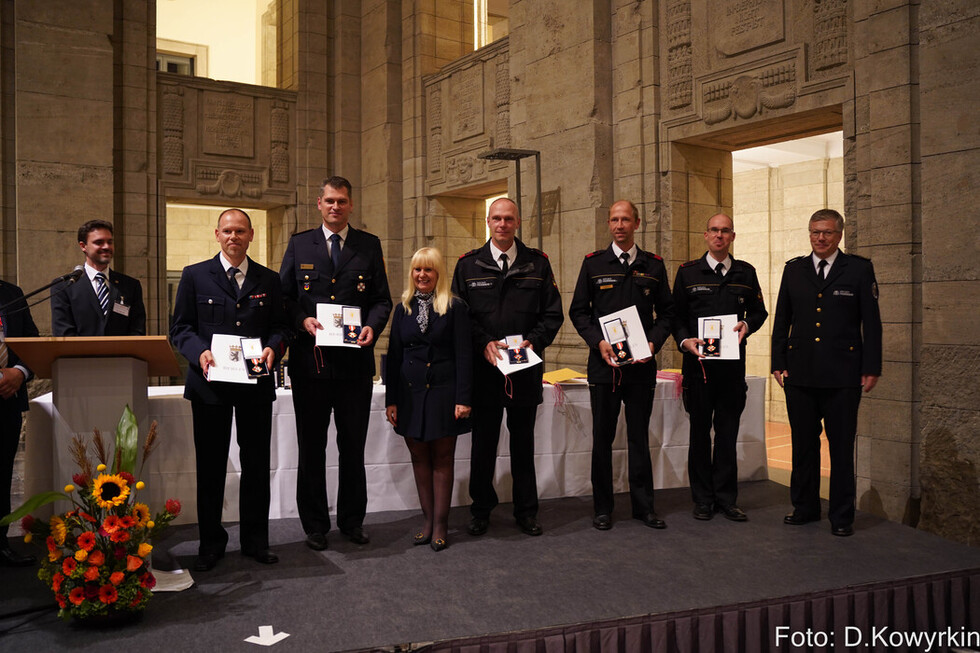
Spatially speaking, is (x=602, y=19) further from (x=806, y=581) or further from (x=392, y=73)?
(x=806, y=581)

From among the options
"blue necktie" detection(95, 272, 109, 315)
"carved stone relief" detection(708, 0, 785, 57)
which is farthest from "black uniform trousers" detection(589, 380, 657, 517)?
"carved stone relief" detection(708, 0, 785, 57)

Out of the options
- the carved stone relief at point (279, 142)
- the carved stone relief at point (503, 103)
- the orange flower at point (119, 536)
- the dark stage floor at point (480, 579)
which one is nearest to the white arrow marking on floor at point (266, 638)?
the dark stage floor at point (480, 579)

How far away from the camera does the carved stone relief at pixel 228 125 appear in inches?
403

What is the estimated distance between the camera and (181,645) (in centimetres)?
279

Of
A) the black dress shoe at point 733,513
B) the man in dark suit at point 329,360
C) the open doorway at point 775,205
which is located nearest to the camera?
the man in dark suit at point 329,360

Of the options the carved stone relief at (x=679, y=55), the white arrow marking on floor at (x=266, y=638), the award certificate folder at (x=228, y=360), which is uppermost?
the carved stone relief at (x=679, y=55)

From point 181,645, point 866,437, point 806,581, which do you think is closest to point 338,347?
point 181,645

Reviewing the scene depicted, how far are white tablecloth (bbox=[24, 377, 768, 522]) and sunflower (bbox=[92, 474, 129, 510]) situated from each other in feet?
3.00

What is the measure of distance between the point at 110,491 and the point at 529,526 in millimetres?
2130

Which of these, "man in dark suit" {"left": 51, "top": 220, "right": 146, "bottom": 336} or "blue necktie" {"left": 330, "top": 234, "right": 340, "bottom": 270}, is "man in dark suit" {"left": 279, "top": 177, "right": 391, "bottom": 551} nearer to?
"blue necktie" {"left": 330, "top": 234, "right": 340, "bottom": 270}

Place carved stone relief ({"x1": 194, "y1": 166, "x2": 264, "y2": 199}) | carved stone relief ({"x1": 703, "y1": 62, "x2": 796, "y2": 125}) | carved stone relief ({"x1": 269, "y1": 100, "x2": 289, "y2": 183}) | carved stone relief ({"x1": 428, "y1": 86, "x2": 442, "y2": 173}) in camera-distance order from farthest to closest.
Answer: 1. carved stone relief ({"x1": 269, "y1": 100, "x2": 289, "y2": 183})
2. carved stone relief ({"x1": 194, "y1": 166, "x2": 264, "y2": 199})
3. carved stone relief ({"x1": 428, "y1": 86, "x2": 442, "y2": 173})
4. carved stone relief ({"x1": 703, "y1": 62, "x2": 796, "y2": 125})

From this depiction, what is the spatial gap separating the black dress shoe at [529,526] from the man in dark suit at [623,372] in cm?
36

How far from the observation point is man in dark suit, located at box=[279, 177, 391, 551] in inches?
154

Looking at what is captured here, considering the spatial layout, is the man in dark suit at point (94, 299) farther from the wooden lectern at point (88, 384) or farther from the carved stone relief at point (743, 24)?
the carved stone relief at point (743, 24)
